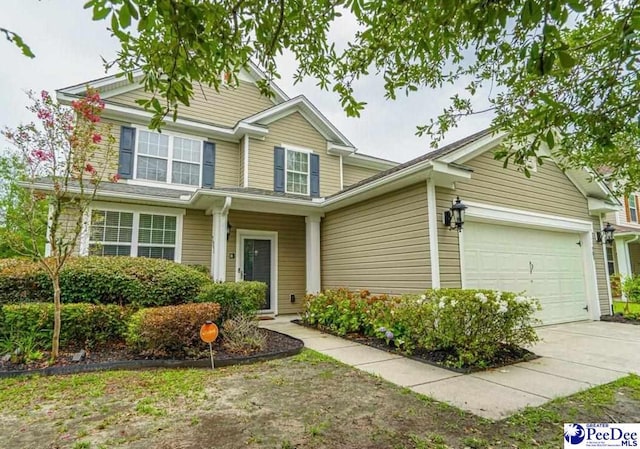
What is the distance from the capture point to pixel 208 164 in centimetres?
967

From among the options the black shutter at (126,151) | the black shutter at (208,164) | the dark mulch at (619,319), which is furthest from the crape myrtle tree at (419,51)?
the black shutter at (208,164)

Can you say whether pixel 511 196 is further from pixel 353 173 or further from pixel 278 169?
pixel 278 169

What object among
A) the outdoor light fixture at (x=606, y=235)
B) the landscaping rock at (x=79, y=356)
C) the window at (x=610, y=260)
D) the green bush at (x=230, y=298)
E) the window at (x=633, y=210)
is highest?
the window at (x=633, y=210)

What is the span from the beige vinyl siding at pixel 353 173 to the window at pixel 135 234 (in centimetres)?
594

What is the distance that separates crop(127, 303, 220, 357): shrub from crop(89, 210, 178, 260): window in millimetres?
3447

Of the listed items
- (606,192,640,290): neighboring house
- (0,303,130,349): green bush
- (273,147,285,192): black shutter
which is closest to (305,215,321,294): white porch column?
(273,147,285,192): black shutter

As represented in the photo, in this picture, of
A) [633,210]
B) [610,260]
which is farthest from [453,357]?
[633,210]

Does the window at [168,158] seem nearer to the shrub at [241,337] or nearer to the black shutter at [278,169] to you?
the black shutter at [278,169]

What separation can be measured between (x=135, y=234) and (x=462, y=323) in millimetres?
7362

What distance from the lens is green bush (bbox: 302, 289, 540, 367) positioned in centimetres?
466

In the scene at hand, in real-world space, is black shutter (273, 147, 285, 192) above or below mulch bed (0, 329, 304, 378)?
above

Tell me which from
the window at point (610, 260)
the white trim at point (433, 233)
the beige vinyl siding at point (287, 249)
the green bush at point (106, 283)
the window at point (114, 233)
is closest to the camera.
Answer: the green bush at point (106, 283)

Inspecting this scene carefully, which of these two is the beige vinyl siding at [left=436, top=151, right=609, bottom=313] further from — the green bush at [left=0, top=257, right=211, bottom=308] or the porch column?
the porch column

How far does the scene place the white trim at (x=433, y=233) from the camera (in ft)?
19.6
